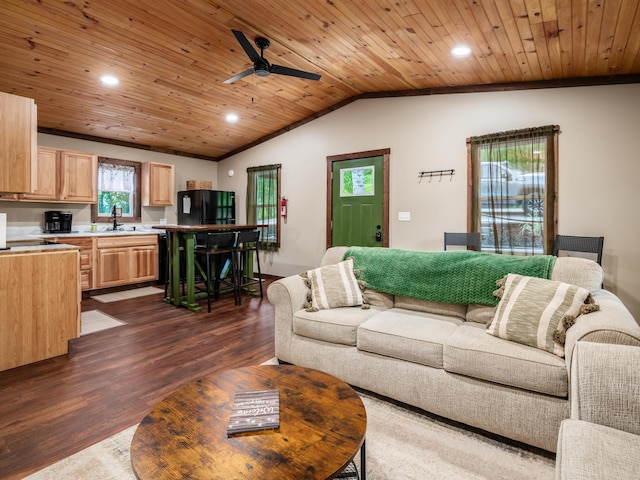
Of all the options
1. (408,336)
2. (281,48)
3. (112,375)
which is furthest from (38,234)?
(408,336)

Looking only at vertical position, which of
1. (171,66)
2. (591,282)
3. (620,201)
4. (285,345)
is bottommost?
(285,345)

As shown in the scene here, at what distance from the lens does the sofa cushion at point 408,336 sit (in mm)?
1995

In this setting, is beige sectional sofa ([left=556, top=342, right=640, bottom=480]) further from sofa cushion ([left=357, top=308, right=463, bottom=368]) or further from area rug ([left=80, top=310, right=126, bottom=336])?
area rug ([left=80, top=310, right=126, bottom=336])

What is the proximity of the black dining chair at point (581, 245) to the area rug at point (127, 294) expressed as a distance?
5.45 metres

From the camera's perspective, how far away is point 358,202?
17.8 ft

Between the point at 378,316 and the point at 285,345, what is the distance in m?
0.75

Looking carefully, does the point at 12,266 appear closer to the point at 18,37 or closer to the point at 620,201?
the point at 18,37

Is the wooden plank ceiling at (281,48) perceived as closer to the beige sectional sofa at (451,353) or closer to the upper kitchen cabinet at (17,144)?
the upper kitchen cabinet at (17,144)

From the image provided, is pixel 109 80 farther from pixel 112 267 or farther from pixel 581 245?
pixel 581 245

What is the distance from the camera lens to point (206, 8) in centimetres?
307

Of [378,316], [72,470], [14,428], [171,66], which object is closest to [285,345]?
[378,316]

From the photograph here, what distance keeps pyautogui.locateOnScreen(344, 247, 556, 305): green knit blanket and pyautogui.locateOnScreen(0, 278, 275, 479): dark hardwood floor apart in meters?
1.19

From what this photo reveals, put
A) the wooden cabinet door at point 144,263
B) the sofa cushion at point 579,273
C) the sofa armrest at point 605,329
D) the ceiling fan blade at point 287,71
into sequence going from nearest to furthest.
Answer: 1. the sofa armrest at point 605,329
2. the sofa cushion at point 579,273
3. the ceiling fan blade at point 287,71
4. the wooden cabinet door at point 144,263

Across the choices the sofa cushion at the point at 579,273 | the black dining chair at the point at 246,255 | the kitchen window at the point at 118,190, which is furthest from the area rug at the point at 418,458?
the kitchen window at the point at 118,190
